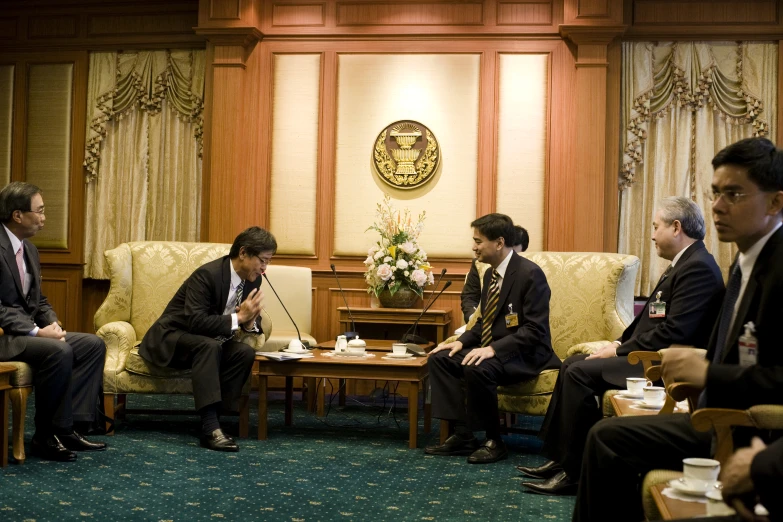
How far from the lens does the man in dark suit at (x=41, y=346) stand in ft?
14.4

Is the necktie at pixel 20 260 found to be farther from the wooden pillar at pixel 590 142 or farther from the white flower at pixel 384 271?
the wooden pillar at pixel 590 142

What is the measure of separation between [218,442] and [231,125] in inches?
128

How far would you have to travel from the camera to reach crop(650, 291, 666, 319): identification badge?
4105 mm

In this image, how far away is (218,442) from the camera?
471 cm

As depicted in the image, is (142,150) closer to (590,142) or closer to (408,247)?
(408,247)

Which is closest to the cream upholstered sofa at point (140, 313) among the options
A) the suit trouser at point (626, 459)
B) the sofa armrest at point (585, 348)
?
the sofa armrest at point (585, 348)

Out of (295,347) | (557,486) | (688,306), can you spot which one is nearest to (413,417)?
(295,347)

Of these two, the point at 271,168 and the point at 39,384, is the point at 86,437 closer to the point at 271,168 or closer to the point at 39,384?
the point at 39,384

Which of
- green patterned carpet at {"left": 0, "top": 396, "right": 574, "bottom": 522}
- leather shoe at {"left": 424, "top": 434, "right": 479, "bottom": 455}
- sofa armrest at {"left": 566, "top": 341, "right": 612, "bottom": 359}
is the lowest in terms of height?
green patterned carpet at {"left": 0, "top": 396, "right": 574, "bottom": 522}

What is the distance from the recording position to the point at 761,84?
272 inches

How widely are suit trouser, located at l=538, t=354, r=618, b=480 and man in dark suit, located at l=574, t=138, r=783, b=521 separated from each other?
1.42 m

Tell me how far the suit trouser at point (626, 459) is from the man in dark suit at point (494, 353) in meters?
2.02

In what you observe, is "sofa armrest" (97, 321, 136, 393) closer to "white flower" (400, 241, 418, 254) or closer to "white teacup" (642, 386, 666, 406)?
"white flower" (400, 241, 418, 254)

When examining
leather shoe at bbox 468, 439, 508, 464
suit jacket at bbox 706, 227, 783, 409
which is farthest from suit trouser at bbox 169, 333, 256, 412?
suit jacket at bbox 706, 227, 783, 409
